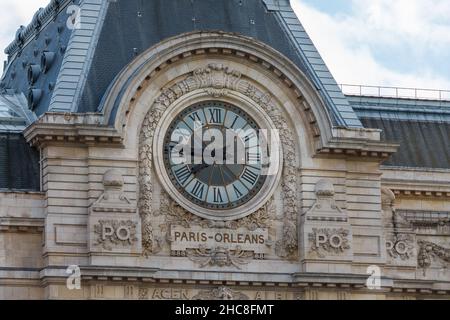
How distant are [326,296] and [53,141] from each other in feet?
33.3


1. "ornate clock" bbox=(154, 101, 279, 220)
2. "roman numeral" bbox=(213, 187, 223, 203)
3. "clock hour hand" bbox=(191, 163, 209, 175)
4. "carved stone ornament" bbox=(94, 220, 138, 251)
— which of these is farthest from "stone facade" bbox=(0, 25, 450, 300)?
"clock hour hand" bbox=(191, 163, 209, 175)

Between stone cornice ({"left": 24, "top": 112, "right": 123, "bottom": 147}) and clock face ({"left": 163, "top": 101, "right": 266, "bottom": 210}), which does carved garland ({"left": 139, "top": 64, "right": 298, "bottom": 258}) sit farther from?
stone cornice ({"left": 24, "top": 112, "right": 123, "bottom": 147})

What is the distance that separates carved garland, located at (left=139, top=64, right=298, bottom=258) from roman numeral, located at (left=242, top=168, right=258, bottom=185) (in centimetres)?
97

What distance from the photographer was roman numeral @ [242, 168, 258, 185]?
261 feet

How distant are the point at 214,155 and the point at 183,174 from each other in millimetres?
1235

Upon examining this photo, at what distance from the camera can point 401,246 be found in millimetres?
81125

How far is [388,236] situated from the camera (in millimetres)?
81000

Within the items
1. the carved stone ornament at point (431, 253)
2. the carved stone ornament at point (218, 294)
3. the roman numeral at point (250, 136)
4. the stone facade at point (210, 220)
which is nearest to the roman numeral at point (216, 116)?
the stone facade at point (210, 220)

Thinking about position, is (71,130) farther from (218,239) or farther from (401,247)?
(401,247)

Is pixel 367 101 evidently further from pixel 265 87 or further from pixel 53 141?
pixel 53 141

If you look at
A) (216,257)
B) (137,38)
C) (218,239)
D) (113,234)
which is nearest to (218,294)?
(216,257)

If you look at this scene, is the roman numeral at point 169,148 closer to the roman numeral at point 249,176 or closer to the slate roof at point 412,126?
the roman numeral at point 249,176

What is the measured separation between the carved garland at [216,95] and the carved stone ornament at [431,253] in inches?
192
